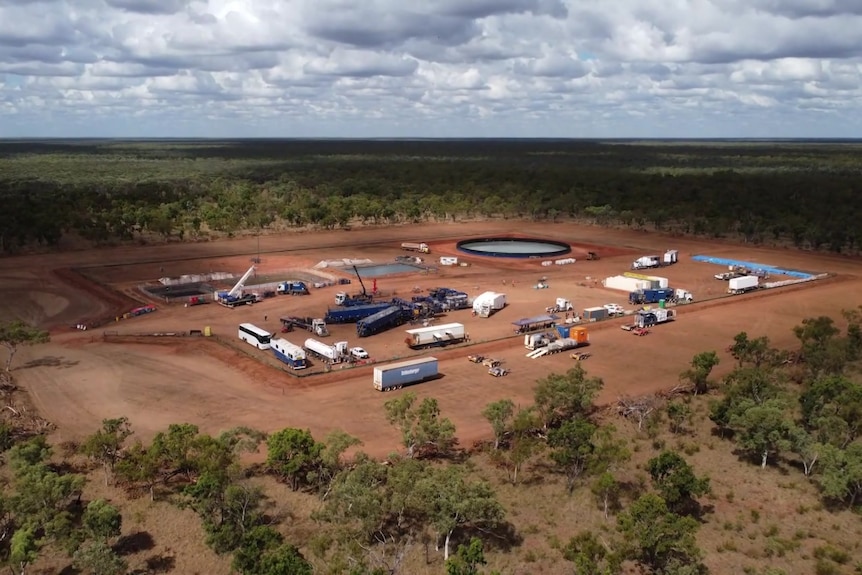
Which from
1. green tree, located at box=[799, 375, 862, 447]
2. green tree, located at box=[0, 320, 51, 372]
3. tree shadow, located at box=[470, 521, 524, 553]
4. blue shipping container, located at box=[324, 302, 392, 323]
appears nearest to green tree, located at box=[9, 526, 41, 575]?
tree shadow, located at box=[470, 521, 524, 553]

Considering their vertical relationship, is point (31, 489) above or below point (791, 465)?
above

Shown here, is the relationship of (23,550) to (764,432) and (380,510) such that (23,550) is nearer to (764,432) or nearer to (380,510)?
(380,510)

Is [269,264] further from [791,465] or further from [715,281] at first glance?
[791,465]

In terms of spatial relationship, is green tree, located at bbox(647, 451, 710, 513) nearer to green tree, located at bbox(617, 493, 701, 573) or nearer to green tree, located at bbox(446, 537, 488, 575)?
green tree, located at bbox(617, 493, 701, 573)

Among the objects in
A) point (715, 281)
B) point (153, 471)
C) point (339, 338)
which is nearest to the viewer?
point (153, 471)

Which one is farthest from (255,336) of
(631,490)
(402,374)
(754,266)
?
(754,266)

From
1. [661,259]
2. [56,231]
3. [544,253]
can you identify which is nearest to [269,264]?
[56,231]
